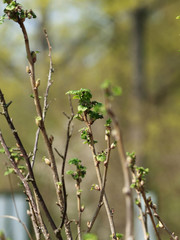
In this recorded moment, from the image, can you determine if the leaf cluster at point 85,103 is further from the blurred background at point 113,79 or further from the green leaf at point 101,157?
the blurred background at point 113,79

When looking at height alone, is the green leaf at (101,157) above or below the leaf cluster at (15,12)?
below

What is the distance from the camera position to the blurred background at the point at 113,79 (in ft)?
22.9

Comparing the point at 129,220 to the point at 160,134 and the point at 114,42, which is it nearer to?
the point at 160,134

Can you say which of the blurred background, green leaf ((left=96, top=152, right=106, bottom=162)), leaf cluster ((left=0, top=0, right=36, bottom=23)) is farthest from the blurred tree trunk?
leaf cluster ((left=0, top=0, right=36, bottom=23))

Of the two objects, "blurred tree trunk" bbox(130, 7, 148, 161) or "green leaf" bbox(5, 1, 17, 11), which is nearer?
"green leaf" bbox(5, 1, 17, 11)

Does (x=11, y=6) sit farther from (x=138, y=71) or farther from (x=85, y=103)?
(x=138, y=71)

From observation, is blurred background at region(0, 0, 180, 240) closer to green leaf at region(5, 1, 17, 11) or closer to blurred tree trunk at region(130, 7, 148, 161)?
blurred tree trunk at region(130, 7, 148, 161)

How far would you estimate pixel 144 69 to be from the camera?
7625mm

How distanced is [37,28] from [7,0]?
26.2ft

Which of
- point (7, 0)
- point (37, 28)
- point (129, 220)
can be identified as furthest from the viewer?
point (37, 28)

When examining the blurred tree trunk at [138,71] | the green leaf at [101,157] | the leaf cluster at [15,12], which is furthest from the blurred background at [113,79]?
the leaf cluster at [15,12]

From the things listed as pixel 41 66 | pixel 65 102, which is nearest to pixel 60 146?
pixel 65 102

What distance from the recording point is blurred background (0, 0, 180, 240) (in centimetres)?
697

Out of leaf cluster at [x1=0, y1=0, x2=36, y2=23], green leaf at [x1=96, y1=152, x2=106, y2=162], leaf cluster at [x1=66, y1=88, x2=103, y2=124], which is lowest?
green leaf at [x1=96, y1=152, x2=106, y2=162]
